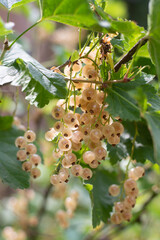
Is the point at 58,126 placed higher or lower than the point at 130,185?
higher

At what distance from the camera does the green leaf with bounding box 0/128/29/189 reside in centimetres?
64

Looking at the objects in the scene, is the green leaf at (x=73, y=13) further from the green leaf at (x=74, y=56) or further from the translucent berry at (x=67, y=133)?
the translucent berry at (x=67, y=133)

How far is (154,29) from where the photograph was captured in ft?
1.52

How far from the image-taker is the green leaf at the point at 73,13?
0.42 m

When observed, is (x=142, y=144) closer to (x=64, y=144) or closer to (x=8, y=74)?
(x=64, y=144)

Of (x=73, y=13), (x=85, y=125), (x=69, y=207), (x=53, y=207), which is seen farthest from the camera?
(x=53, y=207)

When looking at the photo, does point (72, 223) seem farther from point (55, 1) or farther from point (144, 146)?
point (55, 1)

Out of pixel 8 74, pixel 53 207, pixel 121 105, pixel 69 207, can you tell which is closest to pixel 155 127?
pixel 121 105

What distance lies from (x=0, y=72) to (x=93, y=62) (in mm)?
186

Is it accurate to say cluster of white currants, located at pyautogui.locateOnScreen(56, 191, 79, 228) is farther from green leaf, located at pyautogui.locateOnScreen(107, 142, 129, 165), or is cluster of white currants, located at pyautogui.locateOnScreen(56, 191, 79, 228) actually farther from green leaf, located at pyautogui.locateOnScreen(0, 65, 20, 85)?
green leaf, located at pyautogui.locateOnScreen(0, 65, 20, 85)

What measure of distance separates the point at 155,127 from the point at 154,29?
0.53ft

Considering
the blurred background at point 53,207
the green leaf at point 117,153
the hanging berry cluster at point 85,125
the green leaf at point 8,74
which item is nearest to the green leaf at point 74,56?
the hanging berry cluster at point 85,125

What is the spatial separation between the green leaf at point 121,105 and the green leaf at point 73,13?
4.7 inches

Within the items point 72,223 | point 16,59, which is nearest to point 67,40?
point 72,223
